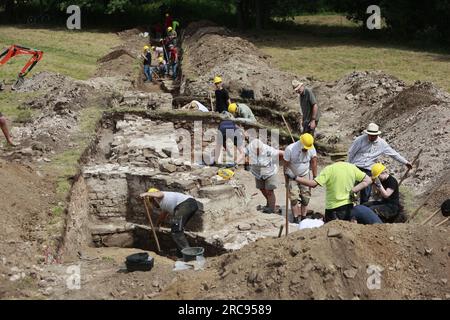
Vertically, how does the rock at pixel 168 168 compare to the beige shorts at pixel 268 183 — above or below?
below

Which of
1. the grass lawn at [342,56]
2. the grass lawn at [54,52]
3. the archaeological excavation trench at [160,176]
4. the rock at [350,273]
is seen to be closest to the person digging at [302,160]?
the archaeological excavation trench at [160,176]

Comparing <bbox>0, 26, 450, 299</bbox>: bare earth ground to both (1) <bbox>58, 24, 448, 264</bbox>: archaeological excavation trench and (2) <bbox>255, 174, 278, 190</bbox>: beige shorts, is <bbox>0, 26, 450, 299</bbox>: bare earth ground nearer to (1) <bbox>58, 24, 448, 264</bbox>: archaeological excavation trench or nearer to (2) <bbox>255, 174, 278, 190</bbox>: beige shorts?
(1) <bbox>58, 24, 448, 264</bbox>: archaeological excavation trench

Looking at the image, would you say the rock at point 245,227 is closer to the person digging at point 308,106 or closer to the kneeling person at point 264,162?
the kneeling person at point 264,162

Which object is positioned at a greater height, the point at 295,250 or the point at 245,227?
the point at 295,250

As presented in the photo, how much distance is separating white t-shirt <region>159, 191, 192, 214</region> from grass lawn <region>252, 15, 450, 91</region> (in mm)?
11739

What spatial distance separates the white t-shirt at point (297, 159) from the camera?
10.1 meters

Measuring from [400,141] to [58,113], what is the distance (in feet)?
26.7

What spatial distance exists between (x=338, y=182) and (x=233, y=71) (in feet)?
39.0

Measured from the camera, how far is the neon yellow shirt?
8750 millimetres

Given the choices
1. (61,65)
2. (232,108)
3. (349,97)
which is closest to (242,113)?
(232,108)

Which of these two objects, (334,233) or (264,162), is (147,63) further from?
(334,233)

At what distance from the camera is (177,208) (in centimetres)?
1020

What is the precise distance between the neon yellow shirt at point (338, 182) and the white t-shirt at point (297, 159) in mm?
1323

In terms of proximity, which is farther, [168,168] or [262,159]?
[168,168]
